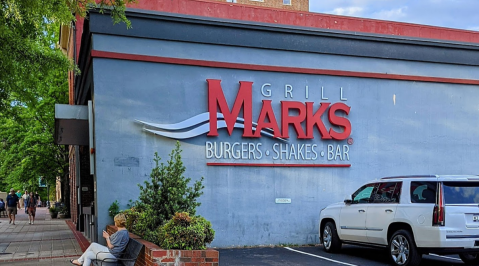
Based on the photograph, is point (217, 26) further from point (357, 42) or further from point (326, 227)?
point (326, 227)

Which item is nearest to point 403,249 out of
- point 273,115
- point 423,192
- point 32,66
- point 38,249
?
point 423,192

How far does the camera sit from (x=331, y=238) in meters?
12.6

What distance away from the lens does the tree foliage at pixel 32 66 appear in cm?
1116

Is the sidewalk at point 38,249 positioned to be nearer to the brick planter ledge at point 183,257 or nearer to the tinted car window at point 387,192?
the brick planter ledge at point 183,257

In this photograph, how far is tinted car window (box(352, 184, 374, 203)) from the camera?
466 inches

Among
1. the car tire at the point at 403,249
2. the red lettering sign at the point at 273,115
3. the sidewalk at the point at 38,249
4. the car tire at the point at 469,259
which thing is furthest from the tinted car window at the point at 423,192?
the sidewalk at the point at 38,249

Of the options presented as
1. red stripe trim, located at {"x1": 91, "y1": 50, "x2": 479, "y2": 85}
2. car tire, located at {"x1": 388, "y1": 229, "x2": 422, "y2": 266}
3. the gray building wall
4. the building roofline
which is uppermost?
the building roofline

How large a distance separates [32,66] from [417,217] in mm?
10531

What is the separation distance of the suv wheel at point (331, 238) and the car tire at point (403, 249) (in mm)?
1955

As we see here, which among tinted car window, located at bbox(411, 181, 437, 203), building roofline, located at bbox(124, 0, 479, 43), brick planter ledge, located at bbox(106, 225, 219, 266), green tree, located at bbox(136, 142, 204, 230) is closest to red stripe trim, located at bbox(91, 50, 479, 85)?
building roofline, located at bbox(124, 0, 479, 43)

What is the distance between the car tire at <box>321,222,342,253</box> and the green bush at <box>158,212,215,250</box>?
5399 mm

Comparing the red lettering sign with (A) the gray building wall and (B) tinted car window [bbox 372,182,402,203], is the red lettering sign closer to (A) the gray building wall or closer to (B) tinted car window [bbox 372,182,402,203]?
(A) the gray building wall

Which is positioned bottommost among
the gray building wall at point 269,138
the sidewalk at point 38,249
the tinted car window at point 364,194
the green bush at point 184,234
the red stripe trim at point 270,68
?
the sidewalk at point 38,249

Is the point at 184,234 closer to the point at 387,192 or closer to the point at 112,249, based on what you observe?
the point at 112,249
